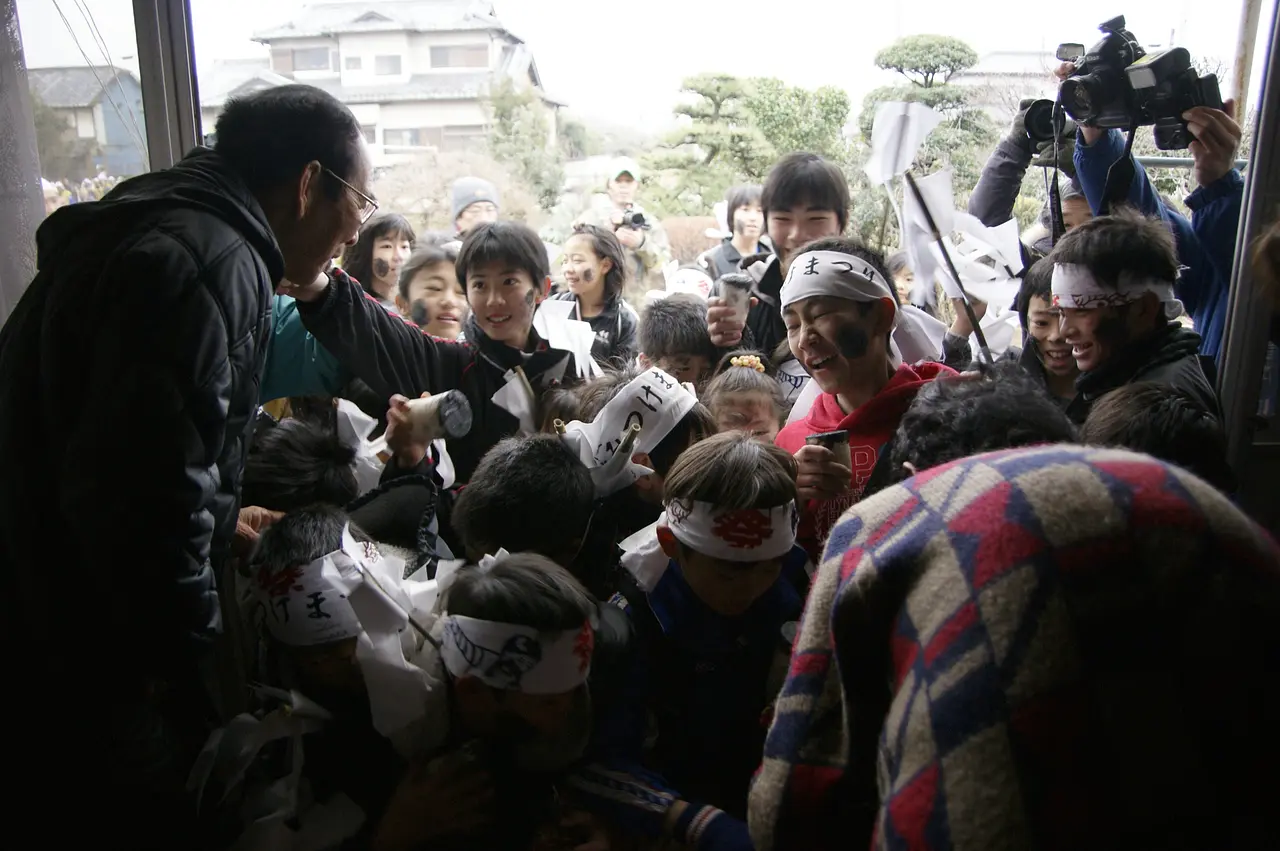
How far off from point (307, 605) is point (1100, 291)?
181 cm

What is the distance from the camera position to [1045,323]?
236 cm

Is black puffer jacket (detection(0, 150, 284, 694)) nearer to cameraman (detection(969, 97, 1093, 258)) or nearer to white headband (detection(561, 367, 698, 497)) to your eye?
white headband (detection(561, 367, 698, 497))

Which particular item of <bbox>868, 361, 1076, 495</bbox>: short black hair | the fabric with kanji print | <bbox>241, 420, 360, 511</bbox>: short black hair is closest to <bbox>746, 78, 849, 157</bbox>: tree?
<bbox>241, 420, 360, 511</bbox>: short black hair

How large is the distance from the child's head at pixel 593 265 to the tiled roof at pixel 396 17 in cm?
142

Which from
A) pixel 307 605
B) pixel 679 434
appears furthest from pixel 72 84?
Answer: pixel 679 434

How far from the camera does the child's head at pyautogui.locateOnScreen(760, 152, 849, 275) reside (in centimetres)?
259

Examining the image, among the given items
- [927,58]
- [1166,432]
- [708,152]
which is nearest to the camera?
[1166,432]

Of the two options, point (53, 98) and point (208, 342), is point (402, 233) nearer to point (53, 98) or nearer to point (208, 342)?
point (53, 98)

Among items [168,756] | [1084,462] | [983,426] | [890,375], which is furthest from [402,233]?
[1084,462]

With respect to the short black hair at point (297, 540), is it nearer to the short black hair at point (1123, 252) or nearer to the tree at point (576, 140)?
the short black hair at point (1123, 252)

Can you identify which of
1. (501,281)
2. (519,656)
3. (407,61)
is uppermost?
(407,61)

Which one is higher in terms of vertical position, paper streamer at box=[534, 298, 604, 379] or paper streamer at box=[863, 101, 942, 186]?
paper streamer at box=[863, 101, 942, 186]

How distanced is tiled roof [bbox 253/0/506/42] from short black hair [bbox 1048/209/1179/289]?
113 inches

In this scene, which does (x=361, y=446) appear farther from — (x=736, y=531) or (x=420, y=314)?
(x=420, y=314)
